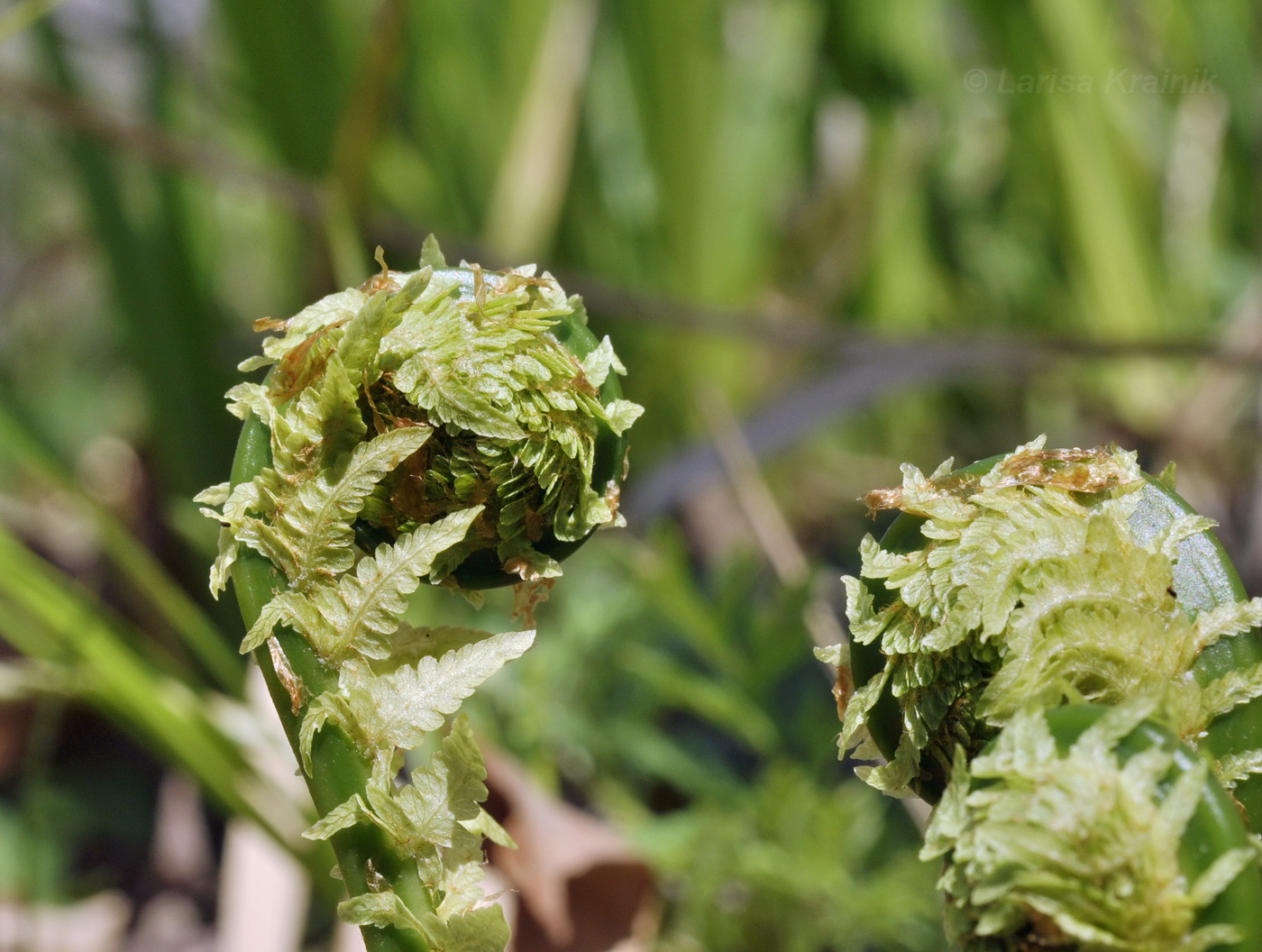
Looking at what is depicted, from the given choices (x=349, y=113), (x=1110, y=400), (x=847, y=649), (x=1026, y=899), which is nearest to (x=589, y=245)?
(x=349, y=113)

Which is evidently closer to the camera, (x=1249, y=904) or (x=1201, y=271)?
(x=1249, y=904)

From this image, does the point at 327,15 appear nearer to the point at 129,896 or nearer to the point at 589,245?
the point at 589,245

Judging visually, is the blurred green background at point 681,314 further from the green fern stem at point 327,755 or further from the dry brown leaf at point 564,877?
the green fern stem at point 327,755

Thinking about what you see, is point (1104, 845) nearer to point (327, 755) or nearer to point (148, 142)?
point (327, 755)
